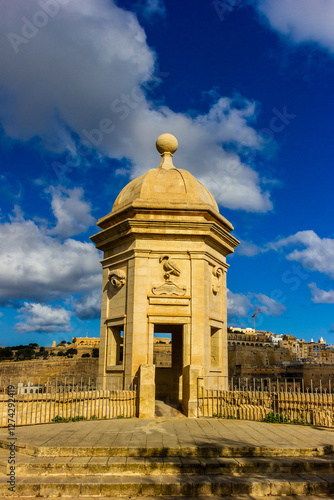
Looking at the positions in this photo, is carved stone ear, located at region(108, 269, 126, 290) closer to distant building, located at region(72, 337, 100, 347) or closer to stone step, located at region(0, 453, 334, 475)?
stone step, located at region(0, 453, 334, 475)

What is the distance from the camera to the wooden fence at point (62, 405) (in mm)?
10914

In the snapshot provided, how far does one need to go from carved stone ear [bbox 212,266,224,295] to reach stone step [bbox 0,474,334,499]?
338 inches

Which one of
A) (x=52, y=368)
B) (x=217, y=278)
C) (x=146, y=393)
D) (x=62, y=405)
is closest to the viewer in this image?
(x=62, y=405)

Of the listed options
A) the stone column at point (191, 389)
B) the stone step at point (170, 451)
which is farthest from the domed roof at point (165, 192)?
the stone step at point (170, 451)

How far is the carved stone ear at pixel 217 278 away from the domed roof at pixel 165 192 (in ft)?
7.13

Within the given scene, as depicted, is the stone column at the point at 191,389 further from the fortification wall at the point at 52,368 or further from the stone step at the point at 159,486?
the fortification wall at the point at 52,368

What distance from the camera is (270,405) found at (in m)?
11.8

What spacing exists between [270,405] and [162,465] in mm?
5458

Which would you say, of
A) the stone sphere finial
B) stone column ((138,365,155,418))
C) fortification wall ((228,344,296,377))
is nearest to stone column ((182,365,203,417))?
stone column ((138,365,155,418))

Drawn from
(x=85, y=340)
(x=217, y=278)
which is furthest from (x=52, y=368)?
(x=217, y=278)

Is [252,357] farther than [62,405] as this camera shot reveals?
Yes

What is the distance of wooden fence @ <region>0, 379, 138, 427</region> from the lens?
430 inches

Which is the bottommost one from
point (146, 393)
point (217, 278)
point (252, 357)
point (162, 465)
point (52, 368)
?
point (52, 368)

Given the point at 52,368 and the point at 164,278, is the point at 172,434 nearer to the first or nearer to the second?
the point at 164,278
